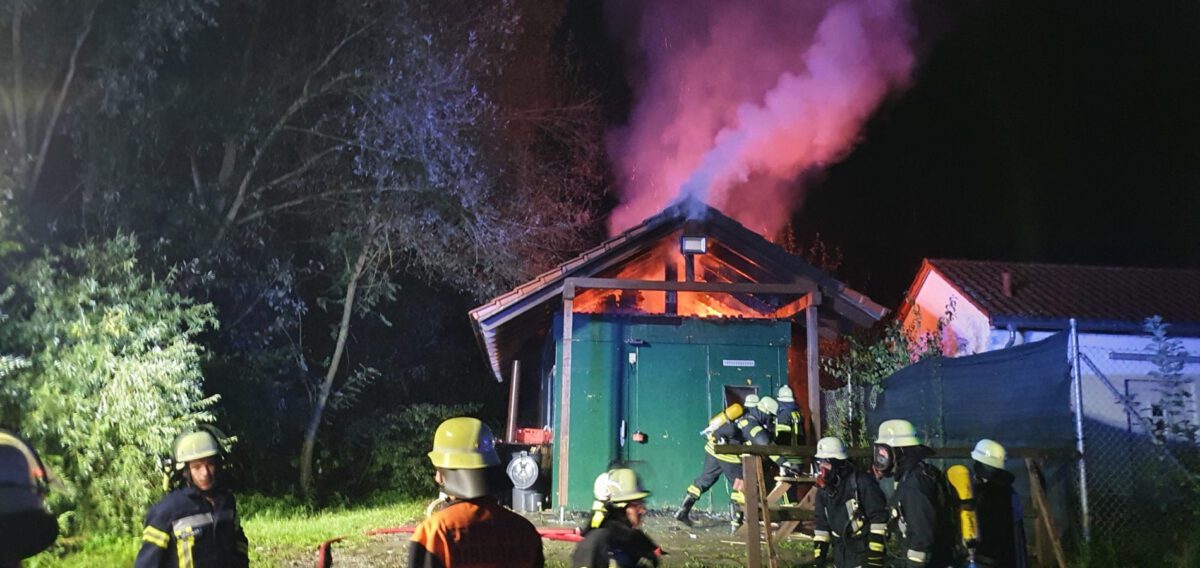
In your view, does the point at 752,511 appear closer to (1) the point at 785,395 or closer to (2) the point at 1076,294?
(1) the point at 785,395

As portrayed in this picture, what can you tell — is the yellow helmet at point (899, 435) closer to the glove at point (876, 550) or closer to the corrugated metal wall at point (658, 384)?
the glove at point (876, 550)

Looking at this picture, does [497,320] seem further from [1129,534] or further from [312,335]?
[312,335]

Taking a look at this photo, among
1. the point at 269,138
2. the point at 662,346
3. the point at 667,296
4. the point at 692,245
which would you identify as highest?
the point at 269,138

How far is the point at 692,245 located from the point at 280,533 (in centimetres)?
651

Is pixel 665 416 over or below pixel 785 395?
below

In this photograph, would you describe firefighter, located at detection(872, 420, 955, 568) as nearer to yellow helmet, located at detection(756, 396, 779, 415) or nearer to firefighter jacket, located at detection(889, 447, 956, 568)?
firefighter jacket, located at detection(889, 447, 956, 568)

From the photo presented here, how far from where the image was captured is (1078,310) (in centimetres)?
1856

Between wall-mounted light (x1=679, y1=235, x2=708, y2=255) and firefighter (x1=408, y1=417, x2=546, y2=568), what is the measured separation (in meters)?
9.25

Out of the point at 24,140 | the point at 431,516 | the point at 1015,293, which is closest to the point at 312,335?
the point at 24,140

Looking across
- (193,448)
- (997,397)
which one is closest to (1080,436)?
(997,397)

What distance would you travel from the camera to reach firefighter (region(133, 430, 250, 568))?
145 inches

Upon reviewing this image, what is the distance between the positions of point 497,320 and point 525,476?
222cm

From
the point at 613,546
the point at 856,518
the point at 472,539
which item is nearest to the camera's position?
the point at 472,539

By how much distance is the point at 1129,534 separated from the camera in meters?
7.65
